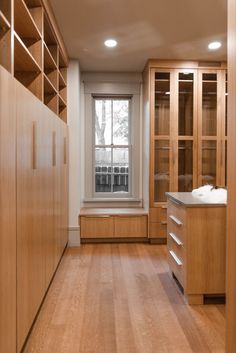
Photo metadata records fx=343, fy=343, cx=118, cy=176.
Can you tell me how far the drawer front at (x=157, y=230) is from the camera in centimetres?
487

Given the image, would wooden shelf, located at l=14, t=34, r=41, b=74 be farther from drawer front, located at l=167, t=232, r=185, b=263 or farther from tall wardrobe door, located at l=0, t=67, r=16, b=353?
drawer front, located at l=167, t=232, r=185, b=263

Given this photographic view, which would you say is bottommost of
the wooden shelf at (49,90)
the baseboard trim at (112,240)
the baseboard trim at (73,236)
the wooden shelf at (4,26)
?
the baseboard trim at (112,240)

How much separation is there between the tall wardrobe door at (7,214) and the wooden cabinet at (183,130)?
125 inches

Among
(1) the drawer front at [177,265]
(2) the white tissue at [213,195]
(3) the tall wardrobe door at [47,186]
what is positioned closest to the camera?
(3) the tall wardrobe door at [47,186]

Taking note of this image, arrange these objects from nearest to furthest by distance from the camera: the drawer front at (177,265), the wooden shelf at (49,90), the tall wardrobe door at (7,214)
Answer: the tall wardrobe door at (7,214)
the drawer front at (177,265)
the wooden shelf at (49,90)

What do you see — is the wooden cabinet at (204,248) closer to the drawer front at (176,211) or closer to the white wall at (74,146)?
the drawer front at (176,211)

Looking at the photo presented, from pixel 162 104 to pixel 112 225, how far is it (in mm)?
1875

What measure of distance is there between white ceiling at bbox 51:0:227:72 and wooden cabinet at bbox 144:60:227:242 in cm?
28

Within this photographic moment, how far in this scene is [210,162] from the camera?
196 inches

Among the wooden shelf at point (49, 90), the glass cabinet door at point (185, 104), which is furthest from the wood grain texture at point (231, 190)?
the glass cabinet door at point (185, 104)

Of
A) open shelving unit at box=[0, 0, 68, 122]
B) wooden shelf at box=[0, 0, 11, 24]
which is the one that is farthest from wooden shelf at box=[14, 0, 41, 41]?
wooden shelf at box=[0, 0, 11, 24]

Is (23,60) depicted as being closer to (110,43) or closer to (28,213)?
(28,213)

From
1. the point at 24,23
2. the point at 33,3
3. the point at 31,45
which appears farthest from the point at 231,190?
the point at 33,3

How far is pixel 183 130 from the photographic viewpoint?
4.94 meters
